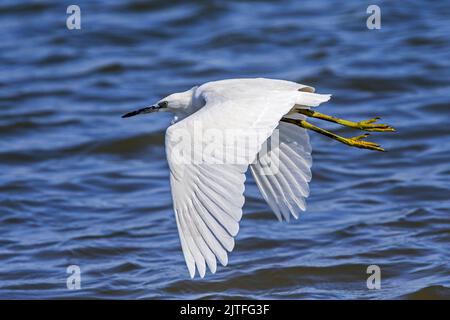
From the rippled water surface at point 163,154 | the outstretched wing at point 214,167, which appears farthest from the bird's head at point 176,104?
the rippled water surface at point 163,154

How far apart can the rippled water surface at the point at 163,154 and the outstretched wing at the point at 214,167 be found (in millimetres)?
1930

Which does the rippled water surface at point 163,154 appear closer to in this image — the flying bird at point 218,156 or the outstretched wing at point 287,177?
the outstretched wing at point 287,177

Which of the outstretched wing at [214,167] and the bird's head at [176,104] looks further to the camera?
the bird's head at [176,104]

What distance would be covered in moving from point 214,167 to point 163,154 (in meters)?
5.01

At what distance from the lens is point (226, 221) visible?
15.9ft

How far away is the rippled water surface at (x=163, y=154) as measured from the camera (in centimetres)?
731

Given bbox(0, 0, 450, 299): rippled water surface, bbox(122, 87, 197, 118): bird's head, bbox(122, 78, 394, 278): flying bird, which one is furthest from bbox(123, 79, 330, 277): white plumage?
bbox(0, 0, 450, 299): rippled water surface

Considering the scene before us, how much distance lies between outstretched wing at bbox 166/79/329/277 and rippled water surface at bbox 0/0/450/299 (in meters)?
1.93

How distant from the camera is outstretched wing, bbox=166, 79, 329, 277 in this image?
488cm

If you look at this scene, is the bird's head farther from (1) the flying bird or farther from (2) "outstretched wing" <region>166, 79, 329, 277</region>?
(2) "outstretched wing" <region>166, 79, 329, 277</region>

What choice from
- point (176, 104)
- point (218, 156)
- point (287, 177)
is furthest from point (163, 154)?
point (218, 156)

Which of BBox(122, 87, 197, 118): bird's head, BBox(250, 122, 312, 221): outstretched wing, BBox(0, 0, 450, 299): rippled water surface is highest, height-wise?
BBox(122, 87, 197, 118): bird's head

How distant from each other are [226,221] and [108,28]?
945cm

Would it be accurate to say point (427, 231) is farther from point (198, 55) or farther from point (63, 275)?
point (198, 55)
